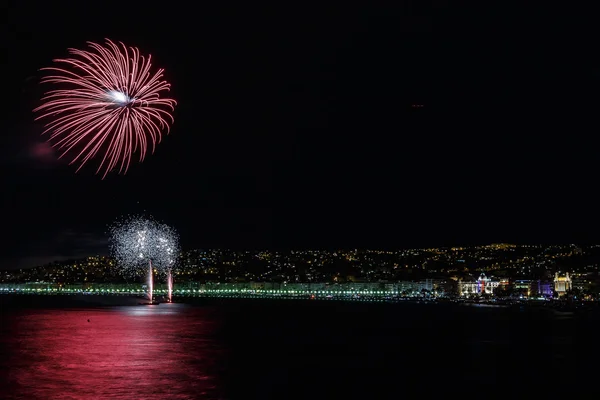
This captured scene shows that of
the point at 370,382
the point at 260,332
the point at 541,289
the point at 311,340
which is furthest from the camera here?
the point at 541,289

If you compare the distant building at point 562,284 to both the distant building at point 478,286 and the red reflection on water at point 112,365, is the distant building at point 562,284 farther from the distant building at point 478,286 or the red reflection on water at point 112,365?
the red reflection on water at point 112,365

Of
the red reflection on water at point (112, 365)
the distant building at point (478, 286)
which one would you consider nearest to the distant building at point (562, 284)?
the distant building at point (478, 286)

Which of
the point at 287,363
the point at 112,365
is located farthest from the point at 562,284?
the point at 112,365

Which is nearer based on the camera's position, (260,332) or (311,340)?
(311,340)

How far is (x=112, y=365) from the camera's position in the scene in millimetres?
34812

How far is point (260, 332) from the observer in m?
61.8

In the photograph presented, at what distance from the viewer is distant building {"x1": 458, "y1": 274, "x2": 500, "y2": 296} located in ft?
607

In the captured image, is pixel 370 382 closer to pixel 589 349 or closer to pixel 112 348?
pixel 112 348

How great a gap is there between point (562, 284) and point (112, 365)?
490 feet

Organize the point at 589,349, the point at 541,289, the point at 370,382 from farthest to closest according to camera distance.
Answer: the point at 541,289 → the point at 589,349 → the point at 370,382

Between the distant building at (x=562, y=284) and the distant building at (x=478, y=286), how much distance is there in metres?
15.5

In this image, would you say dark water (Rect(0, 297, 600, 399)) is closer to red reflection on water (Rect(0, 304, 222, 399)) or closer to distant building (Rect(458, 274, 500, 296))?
red reflection on water (Rect(0, 304, 222, 399))

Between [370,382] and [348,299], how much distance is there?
492 ft

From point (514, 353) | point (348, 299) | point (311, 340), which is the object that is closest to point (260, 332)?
point (311, 340)
